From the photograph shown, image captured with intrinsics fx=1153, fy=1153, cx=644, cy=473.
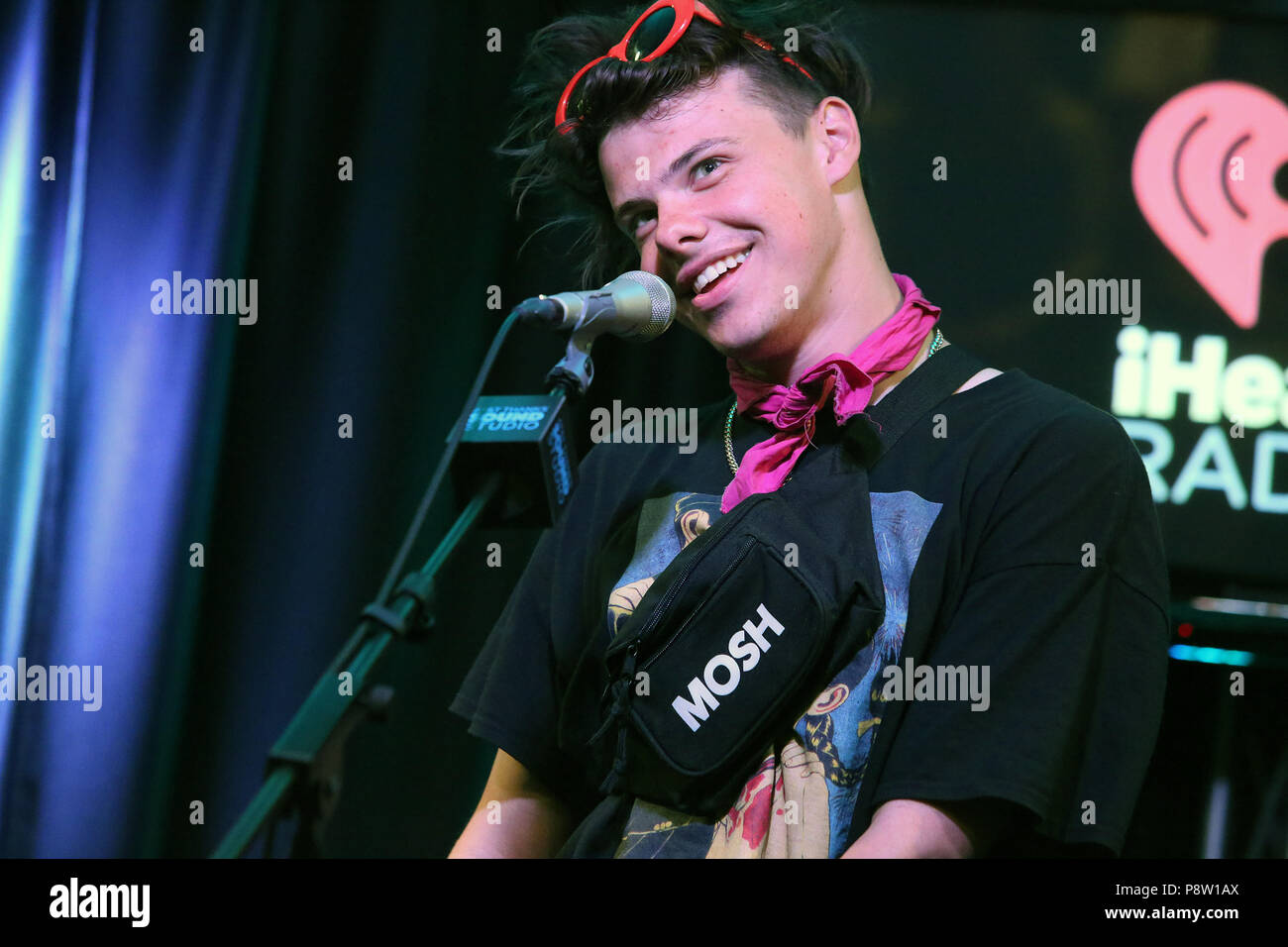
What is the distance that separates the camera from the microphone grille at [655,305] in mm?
1184

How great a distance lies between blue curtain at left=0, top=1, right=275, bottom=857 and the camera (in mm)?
1646

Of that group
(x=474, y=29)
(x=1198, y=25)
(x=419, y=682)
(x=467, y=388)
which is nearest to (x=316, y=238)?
(x=467, y=388)

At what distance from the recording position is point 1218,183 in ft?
8.02

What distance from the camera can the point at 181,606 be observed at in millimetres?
1770

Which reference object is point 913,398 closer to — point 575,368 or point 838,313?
point 838,313

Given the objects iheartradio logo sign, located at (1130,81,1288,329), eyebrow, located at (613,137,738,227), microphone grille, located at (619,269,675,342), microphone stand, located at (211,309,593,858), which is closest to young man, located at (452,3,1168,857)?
eyebrow, located at (613,137,738,227)

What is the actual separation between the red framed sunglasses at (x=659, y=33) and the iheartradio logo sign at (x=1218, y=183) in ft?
4.22

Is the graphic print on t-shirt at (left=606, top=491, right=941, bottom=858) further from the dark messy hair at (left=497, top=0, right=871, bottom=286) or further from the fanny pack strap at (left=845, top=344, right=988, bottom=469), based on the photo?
the dark messy hair at (left=497, top=0, right=871, bottom=286)

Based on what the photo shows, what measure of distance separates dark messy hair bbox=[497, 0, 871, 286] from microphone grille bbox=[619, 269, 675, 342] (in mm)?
337

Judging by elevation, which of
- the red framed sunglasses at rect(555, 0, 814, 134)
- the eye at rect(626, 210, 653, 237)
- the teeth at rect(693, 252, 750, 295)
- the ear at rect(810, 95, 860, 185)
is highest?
the red framed sunglasses at rect(555, 0, 814, 134)

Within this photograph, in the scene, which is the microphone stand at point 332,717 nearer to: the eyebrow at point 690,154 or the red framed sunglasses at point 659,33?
the eyebrow at point 690,154

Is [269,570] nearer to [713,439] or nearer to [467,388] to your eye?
[467,388]

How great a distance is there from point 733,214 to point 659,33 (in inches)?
10.7

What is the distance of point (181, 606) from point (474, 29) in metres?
1.20
